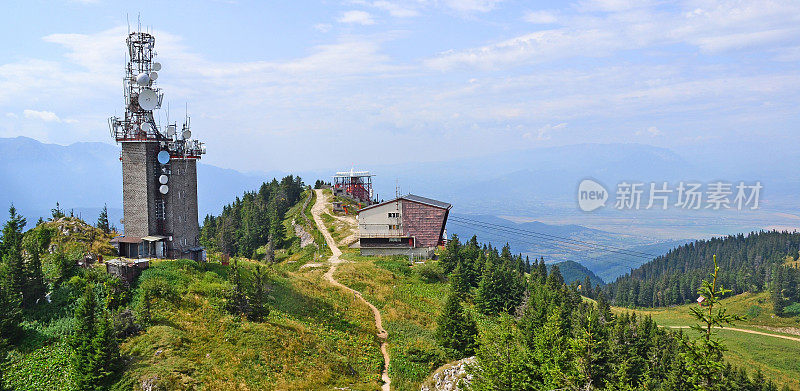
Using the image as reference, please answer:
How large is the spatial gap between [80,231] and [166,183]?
33.3ft

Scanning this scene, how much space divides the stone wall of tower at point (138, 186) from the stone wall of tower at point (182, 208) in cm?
188

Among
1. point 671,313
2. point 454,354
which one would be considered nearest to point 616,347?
point 454,354

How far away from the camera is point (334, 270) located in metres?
58.9

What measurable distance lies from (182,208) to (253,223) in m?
47.4

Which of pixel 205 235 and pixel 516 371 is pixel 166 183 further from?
pixel 205 235

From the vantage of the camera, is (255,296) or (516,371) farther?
(255,296)

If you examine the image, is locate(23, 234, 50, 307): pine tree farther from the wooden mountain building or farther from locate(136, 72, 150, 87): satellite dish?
the wooden mountain building

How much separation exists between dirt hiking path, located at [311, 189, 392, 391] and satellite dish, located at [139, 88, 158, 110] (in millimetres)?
25037

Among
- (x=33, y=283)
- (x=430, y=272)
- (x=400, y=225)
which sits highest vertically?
(x=400, y=225)

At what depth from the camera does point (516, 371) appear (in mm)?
24219

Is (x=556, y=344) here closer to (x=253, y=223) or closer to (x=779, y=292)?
(x=253, y=223)

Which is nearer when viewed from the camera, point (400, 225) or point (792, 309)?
point (400, 225)

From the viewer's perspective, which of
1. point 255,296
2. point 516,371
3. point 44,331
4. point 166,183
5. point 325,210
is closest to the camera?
point 516,371

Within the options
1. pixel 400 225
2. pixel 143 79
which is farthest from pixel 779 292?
pixel 143 79
